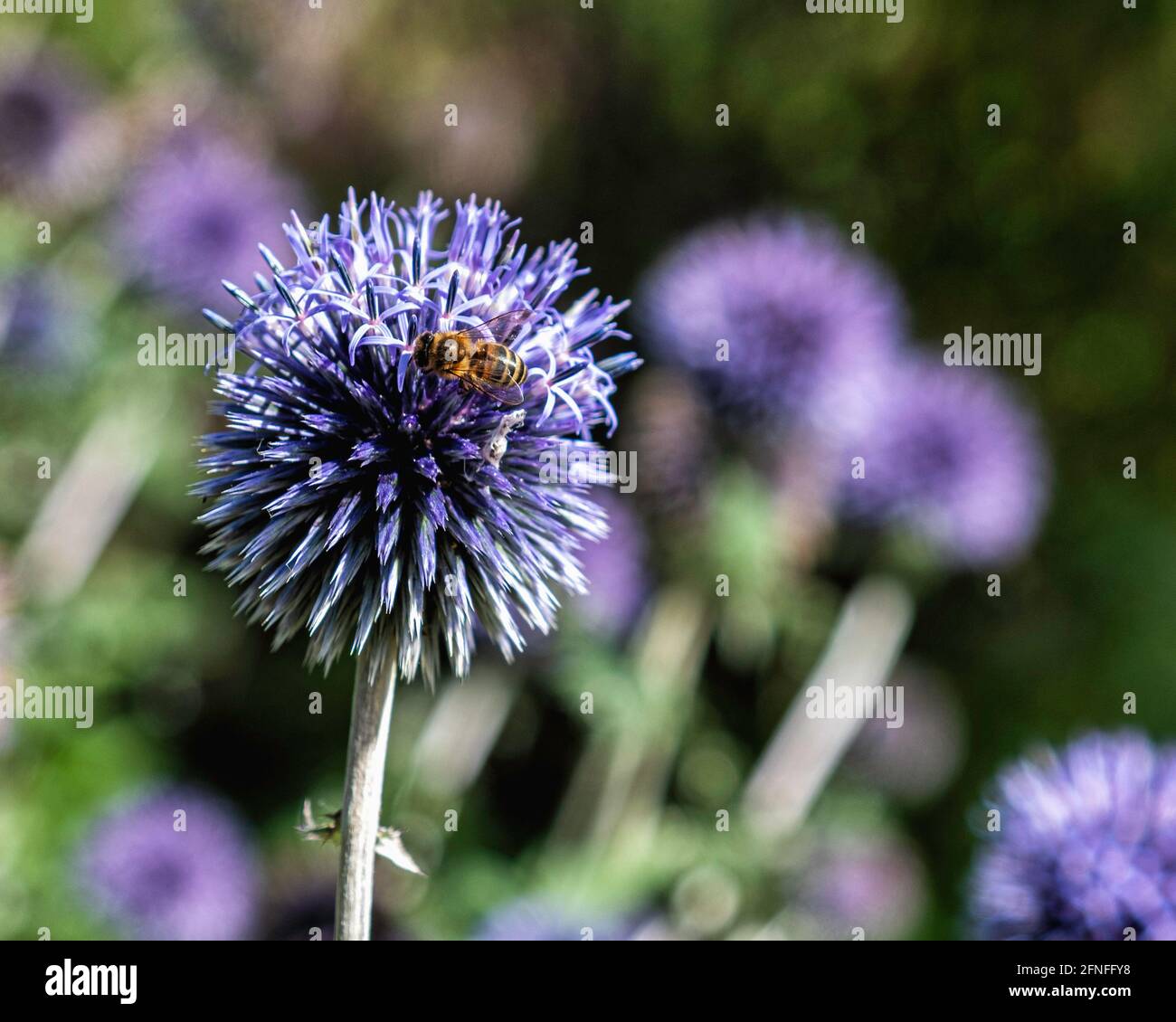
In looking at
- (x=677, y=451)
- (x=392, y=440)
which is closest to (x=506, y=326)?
(x=392, y=440)

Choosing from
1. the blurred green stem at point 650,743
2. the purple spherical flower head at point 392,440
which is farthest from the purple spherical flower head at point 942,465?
the purple spherical flower head at point 392,440

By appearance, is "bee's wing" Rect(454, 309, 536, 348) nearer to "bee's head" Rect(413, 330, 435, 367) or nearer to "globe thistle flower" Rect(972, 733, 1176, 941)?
"bee's head" Rect(413, 330, 435, 367)

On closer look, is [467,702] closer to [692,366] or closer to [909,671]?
[692,366]

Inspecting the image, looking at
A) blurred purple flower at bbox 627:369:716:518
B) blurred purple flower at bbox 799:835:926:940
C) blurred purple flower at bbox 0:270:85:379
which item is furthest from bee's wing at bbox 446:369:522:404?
blurred purple flower at bbox 0:270:85:379

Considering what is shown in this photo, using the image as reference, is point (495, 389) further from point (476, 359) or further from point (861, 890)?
point (861, 890)

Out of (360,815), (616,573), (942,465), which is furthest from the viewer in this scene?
(942,465)

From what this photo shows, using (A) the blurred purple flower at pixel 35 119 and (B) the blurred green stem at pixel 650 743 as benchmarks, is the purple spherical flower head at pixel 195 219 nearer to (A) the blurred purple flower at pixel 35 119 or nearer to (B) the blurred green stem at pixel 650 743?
(A) the blurred purple flower at pixel 35 119
